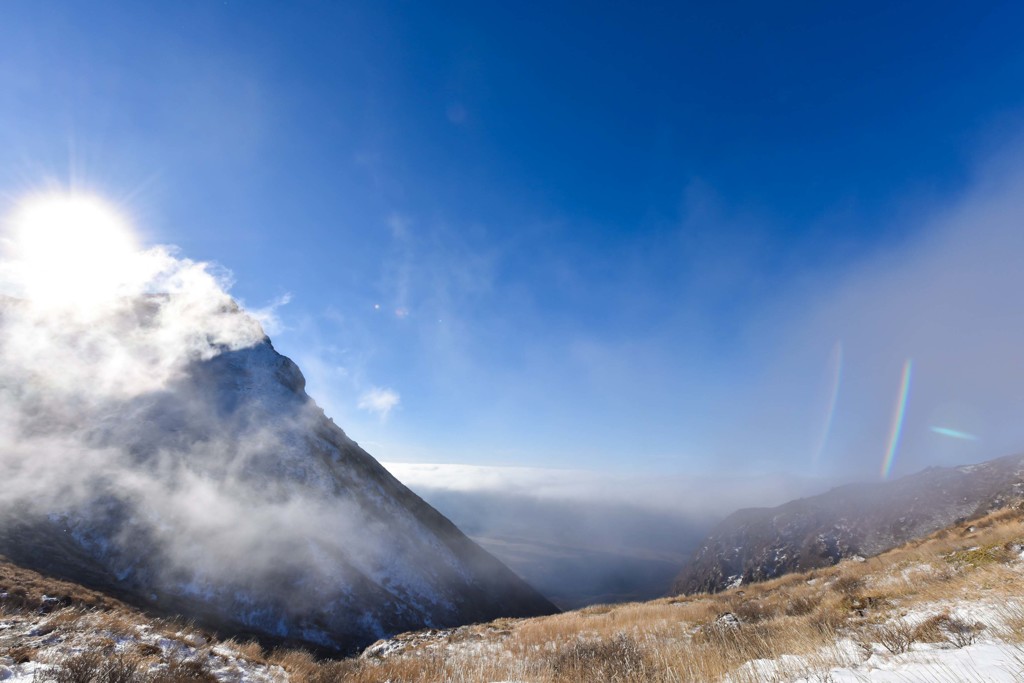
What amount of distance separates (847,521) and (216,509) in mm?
111027

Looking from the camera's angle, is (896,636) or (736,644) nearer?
(896,636)

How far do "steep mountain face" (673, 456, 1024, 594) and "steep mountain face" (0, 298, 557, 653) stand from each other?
201 feet

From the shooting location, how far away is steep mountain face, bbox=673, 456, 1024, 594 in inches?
2442

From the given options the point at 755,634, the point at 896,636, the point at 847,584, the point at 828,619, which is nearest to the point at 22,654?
the point at 755,634

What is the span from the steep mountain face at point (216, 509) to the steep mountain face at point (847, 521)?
61.3m

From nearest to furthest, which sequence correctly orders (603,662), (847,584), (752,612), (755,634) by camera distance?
(603,662)
(755,634)
(752,612)
(847,584)

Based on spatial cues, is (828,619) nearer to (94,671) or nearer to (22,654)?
(94,671)

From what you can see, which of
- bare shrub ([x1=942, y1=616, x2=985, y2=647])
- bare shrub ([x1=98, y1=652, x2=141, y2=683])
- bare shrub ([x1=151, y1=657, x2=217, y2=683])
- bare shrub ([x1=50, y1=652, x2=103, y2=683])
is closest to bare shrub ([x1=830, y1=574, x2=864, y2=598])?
bare shrub ([x1=942, y1=616, x2=985, y2=647])

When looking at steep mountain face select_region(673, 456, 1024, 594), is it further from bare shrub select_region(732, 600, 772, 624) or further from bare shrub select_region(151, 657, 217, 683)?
bare shrub select_region(151, 657, 217, 683)

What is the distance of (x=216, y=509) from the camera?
51.2 m

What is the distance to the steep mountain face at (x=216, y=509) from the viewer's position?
134 ft

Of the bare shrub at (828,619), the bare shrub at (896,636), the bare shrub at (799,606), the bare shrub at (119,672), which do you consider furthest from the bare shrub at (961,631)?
the bare shrub at (119,672)

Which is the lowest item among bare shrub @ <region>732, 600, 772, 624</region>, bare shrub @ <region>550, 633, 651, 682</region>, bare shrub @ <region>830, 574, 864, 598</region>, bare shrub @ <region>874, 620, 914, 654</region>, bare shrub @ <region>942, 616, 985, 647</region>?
bare shrub @ <region>732, 600, 772, 624</region>

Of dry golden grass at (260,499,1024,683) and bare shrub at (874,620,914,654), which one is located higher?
bare shrub at (874,620,914,654)
